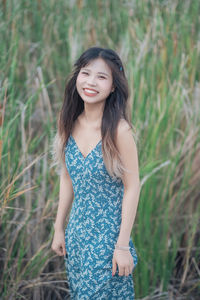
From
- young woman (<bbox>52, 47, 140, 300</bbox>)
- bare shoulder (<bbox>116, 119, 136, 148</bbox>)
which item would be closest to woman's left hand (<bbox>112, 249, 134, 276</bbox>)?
young woman (<bbox>52, 47, 140, 300</bbox>)

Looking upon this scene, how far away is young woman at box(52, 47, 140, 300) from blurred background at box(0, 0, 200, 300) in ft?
0.68

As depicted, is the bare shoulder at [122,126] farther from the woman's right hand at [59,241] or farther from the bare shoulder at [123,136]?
the woman's right hand at [59,241]

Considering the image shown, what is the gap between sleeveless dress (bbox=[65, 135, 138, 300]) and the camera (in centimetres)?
114

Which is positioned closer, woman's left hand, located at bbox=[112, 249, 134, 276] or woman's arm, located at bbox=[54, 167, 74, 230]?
woman's left hand, located at bbox=[112, 249, 134, 276]

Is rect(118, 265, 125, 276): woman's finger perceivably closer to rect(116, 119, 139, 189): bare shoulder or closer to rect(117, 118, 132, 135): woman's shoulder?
rect(116, 119, 139, 189): bare shoulder

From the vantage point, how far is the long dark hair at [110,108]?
1097mm

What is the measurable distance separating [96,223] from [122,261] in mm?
142

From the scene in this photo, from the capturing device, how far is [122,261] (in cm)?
109

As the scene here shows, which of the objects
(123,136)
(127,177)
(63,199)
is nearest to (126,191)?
(127,177)

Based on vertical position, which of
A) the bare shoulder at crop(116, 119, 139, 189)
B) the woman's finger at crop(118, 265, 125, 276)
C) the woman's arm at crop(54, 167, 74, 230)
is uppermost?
the bare shoulder at crop(116, 119, 139, 189)

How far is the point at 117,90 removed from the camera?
1.15m

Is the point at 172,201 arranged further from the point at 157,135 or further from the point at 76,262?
the point at 76,262

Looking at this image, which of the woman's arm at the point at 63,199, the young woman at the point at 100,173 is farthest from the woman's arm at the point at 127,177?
the woman's arm at the point at 63,199

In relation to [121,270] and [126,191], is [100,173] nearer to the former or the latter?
[126,191]
